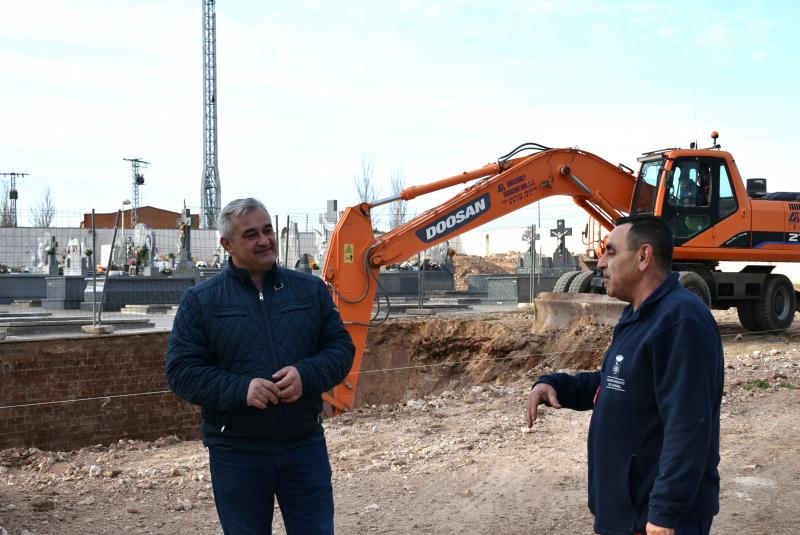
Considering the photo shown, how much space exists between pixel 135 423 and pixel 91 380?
936 mm

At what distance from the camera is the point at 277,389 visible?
316cm

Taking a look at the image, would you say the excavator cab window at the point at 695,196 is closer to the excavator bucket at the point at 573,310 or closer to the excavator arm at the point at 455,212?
the excavator arm at the point at 455,212

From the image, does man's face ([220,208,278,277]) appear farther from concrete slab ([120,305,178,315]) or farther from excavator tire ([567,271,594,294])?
concrete slab ([120,305,178,315])

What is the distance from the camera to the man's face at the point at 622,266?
2887 mm

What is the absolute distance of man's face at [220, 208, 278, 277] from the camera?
11.1 ft

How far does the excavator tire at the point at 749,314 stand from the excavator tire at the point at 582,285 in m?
2.55

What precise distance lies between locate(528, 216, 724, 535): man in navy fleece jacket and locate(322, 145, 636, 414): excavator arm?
6.40 metres

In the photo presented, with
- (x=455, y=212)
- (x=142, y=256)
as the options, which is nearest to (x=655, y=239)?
(x=455, y=212)

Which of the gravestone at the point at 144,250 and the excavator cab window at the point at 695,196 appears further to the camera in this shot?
the gravestone at the point at 144,250

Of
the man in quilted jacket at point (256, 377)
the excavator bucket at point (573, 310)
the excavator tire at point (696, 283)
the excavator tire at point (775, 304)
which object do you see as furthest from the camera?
the excavator tire at point (775, 304)

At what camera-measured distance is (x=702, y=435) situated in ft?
8.50

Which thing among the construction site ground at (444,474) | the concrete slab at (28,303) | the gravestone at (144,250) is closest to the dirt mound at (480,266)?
the gravestone at (144,250)

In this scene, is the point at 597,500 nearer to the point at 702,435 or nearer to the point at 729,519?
the point at 702,435

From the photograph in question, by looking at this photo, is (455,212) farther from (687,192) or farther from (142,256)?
(142,256)
